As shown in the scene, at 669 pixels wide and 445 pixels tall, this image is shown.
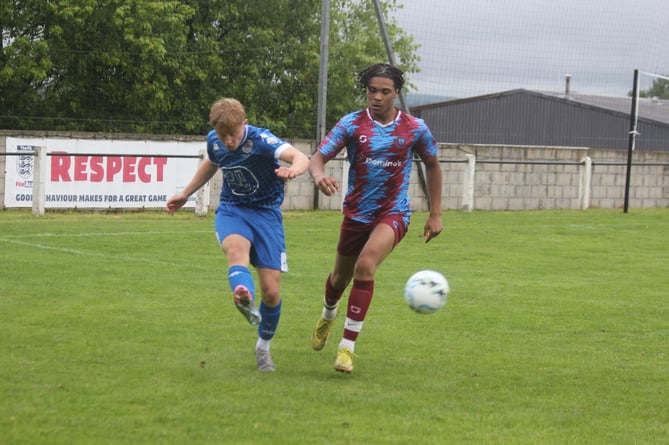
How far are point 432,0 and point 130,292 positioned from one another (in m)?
19.9

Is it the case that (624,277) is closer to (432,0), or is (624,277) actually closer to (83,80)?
(432,0)

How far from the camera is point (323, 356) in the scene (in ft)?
24.8

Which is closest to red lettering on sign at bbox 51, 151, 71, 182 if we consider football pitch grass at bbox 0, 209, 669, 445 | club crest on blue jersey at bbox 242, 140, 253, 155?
football pitch grass at bbox 0, 209, 669, 445

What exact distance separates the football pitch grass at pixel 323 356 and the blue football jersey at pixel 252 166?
1.16 metres

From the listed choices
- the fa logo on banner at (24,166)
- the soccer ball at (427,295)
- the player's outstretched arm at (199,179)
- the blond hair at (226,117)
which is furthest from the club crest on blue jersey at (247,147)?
the fa logo on banner at (24,166)

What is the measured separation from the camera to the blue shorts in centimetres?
700

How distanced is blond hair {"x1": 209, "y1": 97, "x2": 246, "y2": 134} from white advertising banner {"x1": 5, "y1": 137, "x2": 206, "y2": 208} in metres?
15.0

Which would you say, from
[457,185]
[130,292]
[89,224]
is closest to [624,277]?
[130,292]

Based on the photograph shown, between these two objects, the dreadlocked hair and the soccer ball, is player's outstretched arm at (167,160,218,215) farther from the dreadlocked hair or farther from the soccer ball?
the soccer ball

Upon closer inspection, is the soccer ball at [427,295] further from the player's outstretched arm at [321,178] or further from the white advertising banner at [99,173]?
the white advertising banner at [99,173]

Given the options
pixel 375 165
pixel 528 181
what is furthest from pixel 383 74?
pixel 528 181

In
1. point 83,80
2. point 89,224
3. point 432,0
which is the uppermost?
point 432,0

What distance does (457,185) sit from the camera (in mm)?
27953

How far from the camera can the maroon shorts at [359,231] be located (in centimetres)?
732
